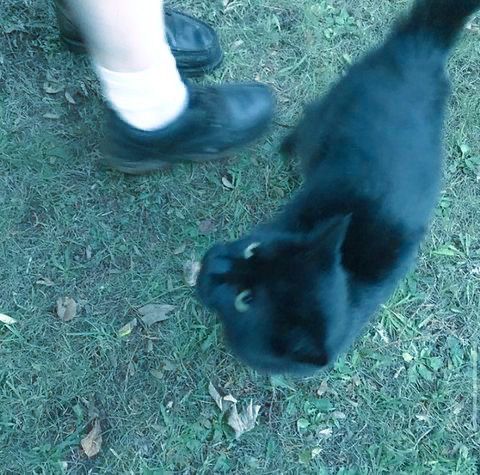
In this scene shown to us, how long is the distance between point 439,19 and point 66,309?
4.55 ft

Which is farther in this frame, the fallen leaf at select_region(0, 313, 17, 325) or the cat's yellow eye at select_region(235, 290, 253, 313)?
the fallen leaf at select_region(0, 313, 17, 325)

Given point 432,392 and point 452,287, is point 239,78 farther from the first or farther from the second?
point 432,392

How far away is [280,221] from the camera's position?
5.78 feet

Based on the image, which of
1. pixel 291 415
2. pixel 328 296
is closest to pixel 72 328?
pixel 291 415

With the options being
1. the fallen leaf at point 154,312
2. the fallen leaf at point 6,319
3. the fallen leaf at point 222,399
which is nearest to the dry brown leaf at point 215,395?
the fallen leaf at point 222,399

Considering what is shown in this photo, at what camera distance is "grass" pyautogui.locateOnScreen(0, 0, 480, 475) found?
2.03 meters

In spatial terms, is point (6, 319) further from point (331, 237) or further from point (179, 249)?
point (331, 237)

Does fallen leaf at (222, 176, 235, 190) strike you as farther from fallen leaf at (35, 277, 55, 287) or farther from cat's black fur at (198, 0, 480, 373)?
fallen leaf at (35, 277, 55, 287)

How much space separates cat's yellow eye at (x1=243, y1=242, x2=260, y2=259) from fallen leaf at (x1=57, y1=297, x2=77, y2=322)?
72cm

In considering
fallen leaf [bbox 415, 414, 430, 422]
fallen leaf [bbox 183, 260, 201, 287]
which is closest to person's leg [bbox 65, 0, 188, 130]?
fallen leaf [bbox 183, 260, 201, 287]

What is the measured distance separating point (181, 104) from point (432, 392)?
1238 millimetres

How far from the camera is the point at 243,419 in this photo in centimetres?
206

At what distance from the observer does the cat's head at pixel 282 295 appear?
1.47 m

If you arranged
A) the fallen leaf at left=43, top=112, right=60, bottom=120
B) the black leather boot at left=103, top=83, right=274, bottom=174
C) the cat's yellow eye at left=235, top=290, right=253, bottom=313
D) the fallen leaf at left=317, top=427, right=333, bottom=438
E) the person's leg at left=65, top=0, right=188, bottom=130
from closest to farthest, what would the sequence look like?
the person's leg at left=65, top=0, right=188, bottom=130
the cat's yellow eye at left=235, top=290, right=253, bottom=313
the black leather boot at left=103, top=83, right=274, bottom=174
the fallen leaf at left=317, top=427, right=333, bottom=438
the fallen leaf at left=43, top=112, right=60, bottom=120
